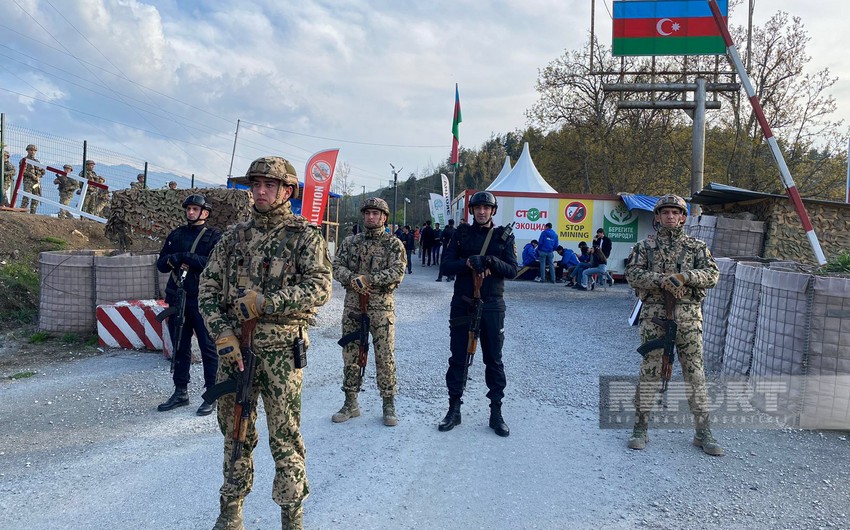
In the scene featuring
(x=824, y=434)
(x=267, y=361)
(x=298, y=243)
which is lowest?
(x=824, y=434)

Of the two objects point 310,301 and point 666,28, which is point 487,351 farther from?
point 666,28

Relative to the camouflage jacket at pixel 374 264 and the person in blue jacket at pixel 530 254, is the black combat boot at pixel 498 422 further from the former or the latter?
the person in blue jacket at pixel 530 254

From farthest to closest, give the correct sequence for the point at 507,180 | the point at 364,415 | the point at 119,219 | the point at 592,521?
the point at 507,180 → the point at 119,219 → the point at 364,415 → the point at 592,521

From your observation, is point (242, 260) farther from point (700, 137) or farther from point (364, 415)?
point (700, 137)

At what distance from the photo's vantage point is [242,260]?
9.48 feet

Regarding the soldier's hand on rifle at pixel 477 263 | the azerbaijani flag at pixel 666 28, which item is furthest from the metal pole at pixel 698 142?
the soldier's hand on rifle at pixel 477 263

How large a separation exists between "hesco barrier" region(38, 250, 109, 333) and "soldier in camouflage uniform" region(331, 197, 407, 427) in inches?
178

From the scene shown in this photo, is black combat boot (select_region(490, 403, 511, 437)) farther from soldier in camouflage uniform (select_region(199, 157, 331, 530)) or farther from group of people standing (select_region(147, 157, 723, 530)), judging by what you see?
soldier in camouflage uniform (select_region(199, 157, 331, 530))

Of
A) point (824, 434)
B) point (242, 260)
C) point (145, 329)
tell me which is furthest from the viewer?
point (145, 329)

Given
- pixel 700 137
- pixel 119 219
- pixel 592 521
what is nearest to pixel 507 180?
pixel 700 137

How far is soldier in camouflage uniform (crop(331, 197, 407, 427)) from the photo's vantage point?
4.70 metres

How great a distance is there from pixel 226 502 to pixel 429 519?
3.81 feet

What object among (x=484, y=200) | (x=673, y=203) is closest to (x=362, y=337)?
(x=484, y=200)

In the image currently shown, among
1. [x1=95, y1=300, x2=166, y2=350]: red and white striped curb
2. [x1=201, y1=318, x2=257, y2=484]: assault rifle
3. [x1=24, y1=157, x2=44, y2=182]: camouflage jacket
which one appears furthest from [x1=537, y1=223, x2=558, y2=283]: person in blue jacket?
[x1=201, y1=318, x2=257, y2=484]: assault rifle
